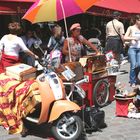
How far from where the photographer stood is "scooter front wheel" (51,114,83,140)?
6.51 metres

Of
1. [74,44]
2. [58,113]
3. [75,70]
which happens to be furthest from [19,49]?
[58,113]

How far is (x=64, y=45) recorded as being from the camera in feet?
28.6

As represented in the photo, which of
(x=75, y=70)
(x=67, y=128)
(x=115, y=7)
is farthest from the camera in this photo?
(x=115, y=7)

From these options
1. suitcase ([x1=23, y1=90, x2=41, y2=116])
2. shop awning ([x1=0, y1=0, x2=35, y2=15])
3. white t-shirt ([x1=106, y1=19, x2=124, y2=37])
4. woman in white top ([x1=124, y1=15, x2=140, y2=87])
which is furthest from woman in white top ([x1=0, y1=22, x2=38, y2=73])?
white t-shirt ([x1=106, y1=19, x2=124, y2=37])

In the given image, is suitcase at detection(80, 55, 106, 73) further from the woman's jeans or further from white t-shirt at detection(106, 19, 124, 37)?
white t-shirt at detection(106, 19, 124, 37)

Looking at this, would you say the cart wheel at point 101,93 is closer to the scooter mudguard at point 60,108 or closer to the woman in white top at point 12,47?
the woman in white top at point 12,47

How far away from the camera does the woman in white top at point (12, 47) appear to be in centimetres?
776

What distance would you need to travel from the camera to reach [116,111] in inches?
311

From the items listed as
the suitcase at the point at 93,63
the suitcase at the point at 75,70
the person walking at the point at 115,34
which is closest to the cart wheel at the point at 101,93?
the suitcase at the point at 93,63

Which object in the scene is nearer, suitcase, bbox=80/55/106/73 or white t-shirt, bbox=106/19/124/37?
suitcase, bbox=80/55/106/73

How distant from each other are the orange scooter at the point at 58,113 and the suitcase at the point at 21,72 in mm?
600

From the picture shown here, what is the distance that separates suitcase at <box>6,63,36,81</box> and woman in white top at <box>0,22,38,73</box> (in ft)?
1.37

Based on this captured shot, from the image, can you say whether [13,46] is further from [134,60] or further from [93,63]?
[134,60]

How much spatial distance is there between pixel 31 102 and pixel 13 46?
4.59 ft
